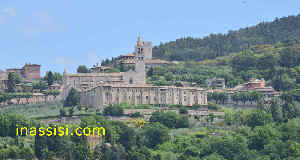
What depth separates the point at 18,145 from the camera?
95250 mm

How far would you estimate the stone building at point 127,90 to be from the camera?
119 metres

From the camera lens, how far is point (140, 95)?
397 ft

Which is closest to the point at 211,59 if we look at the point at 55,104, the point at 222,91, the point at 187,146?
the point at 222,91

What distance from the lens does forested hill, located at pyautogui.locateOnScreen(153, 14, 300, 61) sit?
177 m

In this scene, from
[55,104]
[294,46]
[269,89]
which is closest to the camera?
[55,104]

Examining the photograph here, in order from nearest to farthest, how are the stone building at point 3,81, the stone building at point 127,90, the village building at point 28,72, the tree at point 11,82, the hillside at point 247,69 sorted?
1. the stone building at point 127,90
2. the tree at point 11,82
3. the stone building at point 3,81
4. the hillside at point 247,69
5. the village building at point 28,72

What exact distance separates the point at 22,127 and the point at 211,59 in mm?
76727

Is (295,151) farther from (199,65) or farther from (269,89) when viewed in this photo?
(199,65)

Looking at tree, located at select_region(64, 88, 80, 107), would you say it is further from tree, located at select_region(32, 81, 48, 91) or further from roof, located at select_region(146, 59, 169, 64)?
roof, located at select_region(146, 59, 169, 64)

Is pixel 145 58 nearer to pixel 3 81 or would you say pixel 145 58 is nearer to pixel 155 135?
pixel 3 81

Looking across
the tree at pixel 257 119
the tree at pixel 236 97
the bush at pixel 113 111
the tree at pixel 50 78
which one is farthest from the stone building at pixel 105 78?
the tree at pixel 257 119

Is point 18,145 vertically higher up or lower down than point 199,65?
lower down

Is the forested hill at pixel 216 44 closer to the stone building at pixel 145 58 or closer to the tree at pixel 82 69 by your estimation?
the stone building at pixel 145 58

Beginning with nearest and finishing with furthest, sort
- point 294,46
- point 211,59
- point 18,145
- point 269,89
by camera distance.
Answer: point 18,145 < point 269,89 < point 294,46 < point 211,59
